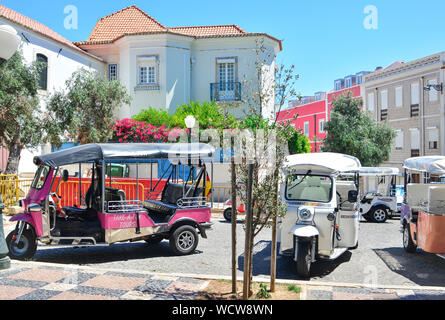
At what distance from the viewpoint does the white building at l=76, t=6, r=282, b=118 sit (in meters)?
24.9

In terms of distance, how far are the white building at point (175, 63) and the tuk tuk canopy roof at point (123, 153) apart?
14794mm

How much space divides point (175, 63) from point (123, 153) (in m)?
17.4

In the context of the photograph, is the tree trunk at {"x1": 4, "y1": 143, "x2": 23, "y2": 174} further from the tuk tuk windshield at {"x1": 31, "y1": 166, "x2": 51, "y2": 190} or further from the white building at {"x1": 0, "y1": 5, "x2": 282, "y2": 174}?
the tuk tuk windshield at {"x1": 31, "y1": 166, "x2": 51, "y2": 190}

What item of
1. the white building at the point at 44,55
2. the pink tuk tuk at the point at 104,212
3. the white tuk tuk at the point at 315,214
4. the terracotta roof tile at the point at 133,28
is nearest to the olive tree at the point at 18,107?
the white building at the point at 44,55

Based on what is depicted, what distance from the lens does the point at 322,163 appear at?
26.7ft

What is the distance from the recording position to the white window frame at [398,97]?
34625 mm

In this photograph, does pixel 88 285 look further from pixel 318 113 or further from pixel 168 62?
pixel 318 113

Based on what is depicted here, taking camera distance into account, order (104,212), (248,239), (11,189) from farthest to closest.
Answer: (11,189) → (104,212) → (248,239)

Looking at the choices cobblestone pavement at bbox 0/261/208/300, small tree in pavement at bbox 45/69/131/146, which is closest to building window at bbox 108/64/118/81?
small tree in pavement at bbox 45/69/131/146

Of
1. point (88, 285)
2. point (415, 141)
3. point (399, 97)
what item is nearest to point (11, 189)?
point (88, 285)

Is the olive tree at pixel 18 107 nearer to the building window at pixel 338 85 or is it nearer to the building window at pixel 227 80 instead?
the building window at pixel 227 80

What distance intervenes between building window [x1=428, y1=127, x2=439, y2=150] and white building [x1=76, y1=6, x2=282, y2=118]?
14242mm

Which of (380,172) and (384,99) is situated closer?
(380,172)

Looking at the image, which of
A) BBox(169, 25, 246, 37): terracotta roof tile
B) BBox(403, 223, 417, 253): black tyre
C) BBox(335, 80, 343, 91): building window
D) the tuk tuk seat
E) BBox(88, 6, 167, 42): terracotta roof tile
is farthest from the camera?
BBox(335, 80, 343, 91): building window
